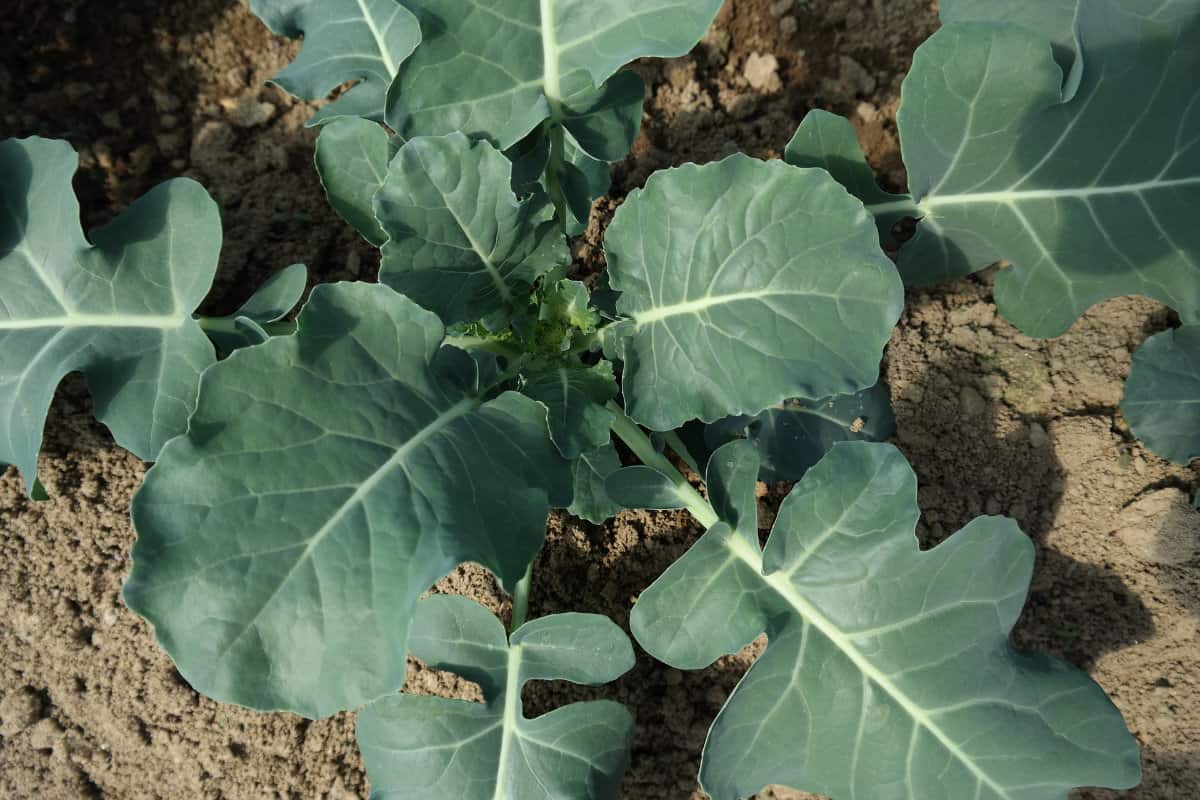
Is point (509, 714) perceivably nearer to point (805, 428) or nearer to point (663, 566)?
point (663, 566)

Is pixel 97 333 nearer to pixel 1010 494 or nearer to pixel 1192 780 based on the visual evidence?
pixel 1010 494

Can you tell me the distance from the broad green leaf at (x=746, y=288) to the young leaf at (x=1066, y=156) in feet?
1.13

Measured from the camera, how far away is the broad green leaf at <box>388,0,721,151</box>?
1.40 m

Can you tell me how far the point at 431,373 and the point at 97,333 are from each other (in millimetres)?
673

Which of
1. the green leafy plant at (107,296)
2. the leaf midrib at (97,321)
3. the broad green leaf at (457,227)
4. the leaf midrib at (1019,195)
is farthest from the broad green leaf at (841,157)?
the leaf midrib at (97,321)

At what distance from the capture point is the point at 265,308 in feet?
5.44

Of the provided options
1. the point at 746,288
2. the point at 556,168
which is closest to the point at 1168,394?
the point at 746,288

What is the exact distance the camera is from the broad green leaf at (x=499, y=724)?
1481 millimetres

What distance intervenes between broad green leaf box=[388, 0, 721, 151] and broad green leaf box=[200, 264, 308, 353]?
0.39 m

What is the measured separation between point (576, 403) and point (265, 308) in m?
0.64

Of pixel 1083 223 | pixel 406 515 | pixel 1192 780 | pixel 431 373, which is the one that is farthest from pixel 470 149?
pixel 1192 780

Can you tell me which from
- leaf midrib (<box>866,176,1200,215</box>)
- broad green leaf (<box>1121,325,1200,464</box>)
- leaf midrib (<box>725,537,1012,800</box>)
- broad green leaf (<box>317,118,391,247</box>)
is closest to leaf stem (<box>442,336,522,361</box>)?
broad green leaf (<box>317,118,391,247</box>)

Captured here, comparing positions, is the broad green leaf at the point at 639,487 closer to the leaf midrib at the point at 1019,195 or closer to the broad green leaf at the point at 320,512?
the broad green leaf at the point at 320,512

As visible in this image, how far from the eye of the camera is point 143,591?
111 cm
